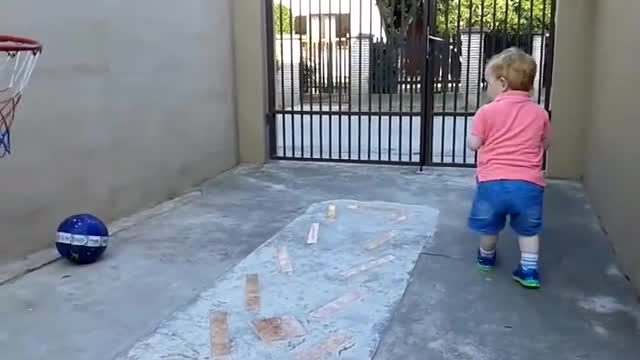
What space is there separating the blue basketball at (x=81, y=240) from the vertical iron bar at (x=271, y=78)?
10.6 ft

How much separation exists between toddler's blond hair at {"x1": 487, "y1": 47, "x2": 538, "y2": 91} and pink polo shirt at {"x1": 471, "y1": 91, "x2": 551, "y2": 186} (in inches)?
1.9

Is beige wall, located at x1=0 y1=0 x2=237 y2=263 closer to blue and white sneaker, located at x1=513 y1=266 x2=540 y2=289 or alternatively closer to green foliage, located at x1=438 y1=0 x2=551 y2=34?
green foliage, located at x1=438 y1=0 x2=551 y2=34

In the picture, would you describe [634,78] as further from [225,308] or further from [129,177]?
[129,177]

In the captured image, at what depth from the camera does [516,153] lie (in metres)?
3.27

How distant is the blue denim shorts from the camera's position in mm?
3250

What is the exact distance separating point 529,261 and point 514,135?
64 cm

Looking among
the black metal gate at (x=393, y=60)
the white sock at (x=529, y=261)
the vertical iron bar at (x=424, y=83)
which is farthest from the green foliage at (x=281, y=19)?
the white sock at (x=529, y=261)

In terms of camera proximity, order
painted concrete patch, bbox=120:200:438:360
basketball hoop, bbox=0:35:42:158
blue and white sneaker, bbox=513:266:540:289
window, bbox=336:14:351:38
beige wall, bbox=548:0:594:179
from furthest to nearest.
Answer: window, bbox=336:14:351:38
beige wall, bbox=548:0:594:179
basketball hoop, bbox=0:35:42:158
blue and white sneaker, bbox=513:266:540:289
painted concrete patch, bbox=120:200:438:360


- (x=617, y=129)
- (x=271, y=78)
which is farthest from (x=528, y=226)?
(x=271, y=78)

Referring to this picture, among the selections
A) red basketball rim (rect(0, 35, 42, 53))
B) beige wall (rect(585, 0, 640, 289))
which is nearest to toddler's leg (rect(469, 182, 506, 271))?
beige wall (rect(585, 0, 640, 289))

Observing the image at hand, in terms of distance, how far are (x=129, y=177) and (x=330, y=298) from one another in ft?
7.14

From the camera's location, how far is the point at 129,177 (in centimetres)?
468


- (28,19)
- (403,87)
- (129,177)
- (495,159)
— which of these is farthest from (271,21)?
(495,159)

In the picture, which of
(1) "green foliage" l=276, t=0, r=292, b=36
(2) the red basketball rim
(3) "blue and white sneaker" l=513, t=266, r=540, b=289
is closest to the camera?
(2) the red basketball rim
